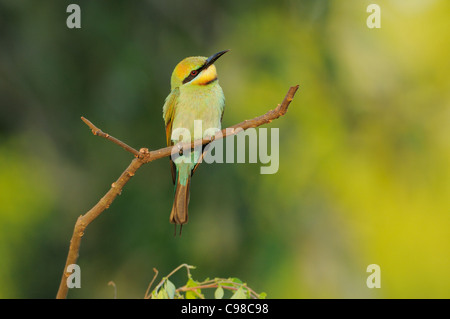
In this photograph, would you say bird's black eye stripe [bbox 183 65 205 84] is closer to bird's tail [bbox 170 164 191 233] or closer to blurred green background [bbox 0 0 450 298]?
bird's tail [bbox 170 164 191 233]

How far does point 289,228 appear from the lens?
3736 mm

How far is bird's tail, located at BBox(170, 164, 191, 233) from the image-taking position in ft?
6.63

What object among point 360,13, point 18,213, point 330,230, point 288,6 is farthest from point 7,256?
point 360,13

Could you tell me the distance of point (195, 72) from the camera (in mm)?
2080

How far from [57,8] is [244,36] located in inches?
46.6

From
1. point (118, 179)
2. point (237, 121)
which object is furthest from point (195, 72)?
point (237, 121)

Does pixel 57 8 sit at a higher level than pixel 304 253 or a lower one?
higher

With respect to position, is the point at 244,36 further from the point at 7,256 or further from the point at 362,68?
the point at 7,256

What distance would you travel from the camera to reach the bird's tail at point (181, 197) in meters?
2.02

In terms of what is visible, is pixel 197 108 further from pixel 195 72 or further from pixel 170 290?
pixel 170 290

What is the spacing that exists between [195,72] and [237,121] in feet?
4.78

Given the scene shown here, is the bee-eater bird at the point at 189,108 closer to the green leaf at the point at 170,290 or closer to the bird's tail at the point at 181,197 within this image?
the bird's tail at the point at 181,197

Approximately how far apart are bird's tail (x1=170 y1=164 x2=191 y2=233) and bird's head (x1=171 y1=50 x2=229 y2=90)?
306mm

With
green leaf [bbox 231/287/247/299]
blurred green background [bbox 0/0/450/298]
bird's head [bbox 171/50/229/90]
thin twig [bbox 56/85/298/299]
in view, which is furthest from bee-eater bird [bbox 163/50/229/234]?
blurred green background [bbox 0/0/450/298]
